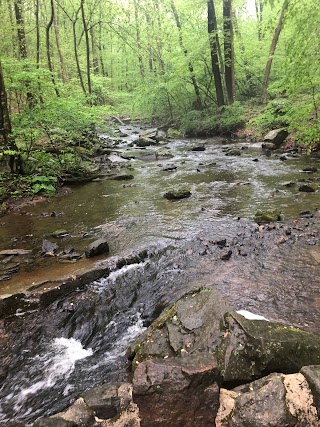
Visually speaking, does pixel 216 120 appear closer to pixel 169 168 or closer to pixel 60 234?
pixel 169 168

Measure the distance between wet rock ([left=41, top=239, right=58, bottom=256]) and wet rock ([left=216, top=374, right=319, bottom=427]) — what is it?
4598 mm

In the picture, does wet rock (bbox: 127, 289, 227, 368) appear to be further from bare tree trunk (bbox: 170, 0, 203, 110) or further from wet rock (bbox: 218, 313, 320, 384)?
bare tree trunk (bbox: 170, 0, 203, 110)

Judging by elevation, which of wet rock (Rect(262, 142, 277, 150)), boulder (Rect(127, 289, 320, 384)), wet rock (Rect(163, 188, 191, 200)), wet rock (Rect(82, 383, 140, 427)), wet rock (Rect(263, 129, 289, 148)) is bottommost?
wet rock (Rect(82, 383, 140, 427))

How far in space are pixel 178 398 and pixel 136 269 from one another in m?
3.10

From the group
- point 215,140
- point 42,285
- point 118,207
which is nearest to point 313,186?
point 118,207

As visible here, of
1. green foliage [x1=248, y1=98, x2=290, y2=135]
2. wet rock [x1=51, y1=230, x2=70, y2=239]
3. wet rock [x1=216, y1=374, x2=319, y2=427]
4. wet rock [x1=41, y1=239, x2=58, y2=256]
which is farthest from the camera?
green foliage [x1=248, y1=98, x2=290, y2=135]

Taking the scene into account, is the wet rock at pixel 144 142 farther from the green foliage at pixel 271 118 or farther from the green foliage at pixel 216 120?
Result: the green foliage at pixel 271 118

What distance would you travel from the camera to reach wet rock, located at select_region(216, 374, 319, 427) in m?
2.30

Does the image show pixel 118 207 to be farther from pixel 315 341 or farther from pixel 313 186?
pixel 315 341

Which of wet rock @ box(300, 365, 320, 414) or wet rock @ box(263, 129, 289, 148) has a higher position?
wet rock @ box(263, 129, 289, 148)

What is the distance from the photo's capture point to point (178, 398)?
2.61 m

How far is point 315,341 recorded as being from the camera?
9.94 ft

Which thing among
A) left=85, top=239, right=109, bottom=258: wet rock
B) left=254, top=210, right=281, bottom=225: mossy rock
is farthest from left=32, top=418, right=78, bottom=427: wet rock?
left=254, top=210, right=281, bottom=225: mossy rock

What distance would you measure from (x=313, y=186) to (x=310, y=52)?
3619 millimetres
